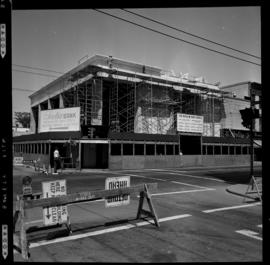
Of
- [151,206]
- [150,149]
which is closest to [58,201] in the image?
[151,206]

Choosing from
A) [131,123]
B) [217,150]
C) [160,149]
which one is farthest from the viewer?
[217,150]

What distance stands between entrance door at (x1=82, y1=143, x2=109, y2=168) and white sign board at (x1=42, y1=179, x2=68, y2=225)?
2147cm

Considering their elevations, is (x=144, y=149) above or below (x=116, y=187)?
above

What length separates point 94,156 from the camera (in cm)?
2822

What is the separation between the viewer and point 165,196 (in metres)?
11.2

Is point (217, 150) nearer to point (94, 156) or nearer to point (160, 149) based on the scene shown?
point (160, 149)

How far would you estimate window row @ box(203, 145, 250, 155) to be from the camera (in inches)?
1336

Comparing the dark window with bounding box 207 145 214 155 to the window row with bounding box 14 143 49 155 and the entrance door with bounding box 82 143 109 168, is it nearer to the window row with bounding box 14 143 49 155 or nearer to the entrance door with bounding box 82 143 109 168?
the entrance door with bounding box 82 143 109 168

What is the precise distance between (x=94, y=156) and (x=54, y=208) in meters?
22.4

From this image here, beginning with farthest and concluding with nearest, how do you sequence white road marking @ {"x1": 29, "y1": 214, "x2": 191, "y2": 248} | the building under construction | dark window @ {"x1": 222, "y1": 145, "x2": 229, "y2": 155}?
dark window @ {"x1": 222, "y1": 145, "x2": 229, "y2": 155} < the building under construction < white road marking @ {"x1": 29, "y1": 214, "x2": 191, "y2": 248}

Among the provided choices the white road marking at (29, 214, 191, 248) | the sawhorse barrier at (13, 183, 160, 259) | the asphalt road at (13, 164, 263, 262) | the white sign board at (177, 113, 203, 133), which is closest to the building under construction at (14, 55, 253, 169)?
the white sign board at (177, 113, 203, 133)

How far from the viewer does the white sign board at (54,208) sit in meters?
5.80
